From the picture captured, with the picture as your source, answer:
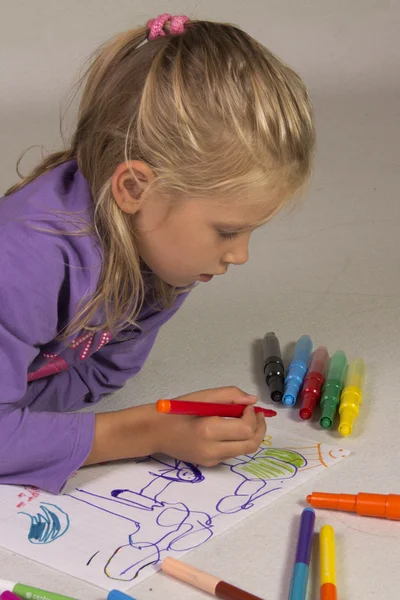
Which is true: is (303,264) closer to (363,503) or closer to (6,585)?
(363,503)

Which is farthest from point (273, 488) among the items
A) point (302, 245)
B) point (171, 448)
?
point (302, 245)

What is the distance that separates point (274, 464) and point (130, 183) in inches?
13.2

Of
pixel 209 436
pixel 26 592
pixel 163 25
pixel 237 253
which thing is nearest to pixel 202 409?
pixel 209 436

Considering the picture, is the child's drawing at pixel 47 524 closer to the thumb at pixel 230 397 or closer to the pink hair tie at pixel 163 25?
the thumb at pixel 230 397

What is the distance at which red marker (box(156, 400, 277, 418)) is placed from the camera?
1.05 meters

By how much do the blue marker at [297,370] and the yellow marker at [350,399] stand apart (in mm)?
56

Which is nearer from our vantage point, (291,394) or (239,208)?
(239,208)

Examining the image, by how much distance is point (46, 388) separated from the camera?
4.30 feet

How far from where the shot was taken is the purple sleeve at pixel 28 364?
3.51 feet

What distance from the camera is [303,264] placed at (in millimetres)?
1712

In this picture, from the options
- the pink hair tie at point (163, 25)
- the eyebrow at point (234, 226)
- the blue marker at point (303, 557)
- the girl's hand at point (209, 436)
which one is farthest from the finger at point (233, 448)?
the pink hair tie at point (163, 25)

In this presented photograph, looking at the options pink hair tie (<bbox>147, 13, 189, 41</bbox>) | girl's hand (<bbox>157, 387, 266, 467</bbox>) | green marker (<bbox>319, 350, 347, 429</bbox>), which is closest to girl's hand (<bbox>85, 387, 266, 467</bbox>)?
girl's hand (<bbox>157, 387, 266, 467</bbox>)

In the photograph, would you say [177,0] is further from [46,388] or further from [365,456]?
[365,456]

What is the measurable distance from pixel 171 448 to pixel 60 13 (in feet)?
5.46
